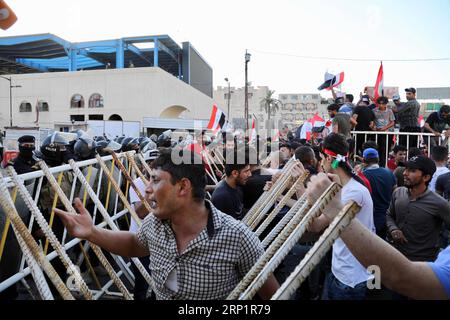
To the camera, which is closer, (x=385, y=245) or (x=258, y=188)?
(x=385, y=245)

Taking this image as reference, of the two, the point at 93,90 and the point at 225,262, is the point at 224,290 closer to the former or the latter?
the point at 225,262

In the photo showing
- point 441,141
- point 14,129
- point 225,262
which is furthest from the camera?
point 14,129

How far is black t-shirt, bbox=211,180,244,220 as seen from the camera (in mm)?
3387

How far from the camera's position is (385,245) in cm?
142

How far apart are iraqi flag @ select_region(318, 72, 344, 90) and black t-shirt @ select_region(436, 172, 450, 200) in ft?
18.7

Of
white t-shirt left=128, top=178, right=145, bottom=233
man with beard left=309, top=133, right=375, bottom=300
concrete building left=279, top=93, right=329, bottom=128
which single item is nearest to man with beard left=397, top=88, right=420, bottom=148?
man with beard left=309, top=133, right=375, bottom=300

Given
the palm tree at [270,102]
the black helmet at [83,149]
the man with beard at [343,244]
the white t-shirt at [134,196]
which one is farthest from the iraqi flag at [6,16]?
the palm tree at [270,102]

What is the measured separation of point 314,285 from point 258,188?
4.48 ft

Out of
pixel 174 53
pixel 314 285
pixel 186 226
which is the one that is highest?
pixel 174 53

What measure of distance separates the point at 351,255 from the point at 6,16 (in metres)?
3.30

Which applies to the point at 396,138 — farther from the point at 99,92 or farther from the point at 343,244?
the point at 99,92

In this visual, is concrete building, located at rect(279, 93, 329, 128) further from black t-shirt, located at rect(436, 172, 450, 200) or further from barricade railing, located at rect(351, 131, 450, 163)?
black t-shirt, located at rect(436, 172, 450, 200)

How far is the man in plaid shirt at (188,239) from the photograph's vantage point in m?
1.90
